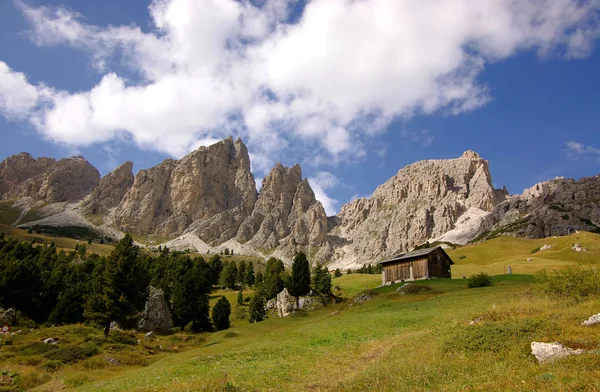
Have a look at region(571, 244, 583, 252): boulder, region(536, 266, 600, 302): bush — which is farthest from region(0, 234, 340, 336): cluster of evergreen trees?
region(571, 244, 583, 252): boulder

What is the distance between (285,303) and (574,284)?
205 ft

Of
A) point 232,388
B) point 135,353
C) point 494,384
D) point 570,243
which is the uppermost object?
point 570,243

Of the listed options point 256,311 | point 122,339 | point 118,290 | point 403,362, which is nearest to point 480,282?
point 403,362

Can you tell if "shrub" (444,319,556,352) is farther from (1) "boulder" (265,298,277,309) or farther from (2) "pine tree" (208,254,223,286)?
(2) "pine tree" (208,254,223,286)

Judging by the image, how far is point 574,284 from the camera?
22094 millimetres

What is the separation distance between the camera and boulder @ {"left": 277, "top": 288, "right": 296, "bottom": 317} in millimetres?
77062

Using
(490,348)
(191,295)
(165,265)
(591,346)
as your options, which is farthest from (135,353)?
(165,265)

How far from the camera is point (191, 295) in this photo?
6850 centimetres

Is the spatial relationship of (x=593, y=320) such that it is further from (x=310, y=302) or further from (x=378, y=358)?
(x=310, y=302)

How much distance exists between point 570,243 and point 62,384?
11904 cm

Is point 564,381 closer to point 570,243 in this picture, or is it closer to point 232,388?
point 232,388

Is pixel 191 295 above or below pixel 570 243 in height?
below

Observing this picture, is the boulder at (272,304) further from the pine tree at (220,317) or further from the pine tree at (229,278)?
the pine tree at (229,278)

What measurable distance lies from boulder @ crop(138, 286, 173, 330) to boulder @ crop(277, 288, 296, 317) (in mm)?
21748
